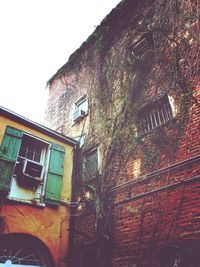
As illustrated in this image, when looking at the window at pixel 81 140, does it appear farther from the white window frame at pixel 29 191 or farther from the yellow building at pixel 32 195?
the white window frame at pixel 29 191

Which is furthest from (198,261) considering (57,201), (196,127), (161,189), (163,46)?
(163,46)

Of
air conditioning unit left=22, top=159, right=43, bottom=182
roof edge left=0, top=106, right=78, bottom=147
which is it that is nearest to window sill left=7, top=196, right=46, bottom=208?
air conditioning unit left=22, top=159, right=43, bottom=182

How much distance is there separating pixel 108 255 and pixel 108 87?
5755 mm

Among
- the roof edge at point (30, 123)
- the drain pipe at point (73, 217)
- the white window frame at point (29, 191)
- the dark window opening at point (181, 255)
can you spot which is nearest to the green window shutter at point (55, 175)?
the white window frame at point (29, 191)

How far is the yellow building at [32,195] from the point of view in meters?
7.21

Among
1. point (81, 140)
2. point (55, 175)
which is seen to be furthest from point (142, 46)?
point (55, 175)

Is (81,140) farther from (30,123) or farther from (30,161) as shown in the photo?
(30,161)

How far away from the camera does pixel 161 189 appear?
633 centimetres

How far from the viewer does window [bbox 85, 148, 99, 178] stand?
8998 millimetres

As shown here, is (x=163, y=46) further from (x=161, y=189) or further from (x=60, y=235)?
(x=60, y=235)

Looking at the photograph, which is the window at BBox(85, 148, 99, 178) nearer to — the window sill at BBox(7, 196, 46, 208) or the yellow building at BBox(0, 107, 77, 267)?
the yellow building at BBox(0, 107, 77, 267)

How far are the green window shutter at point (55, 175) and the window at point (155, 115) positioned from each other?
10.2ft

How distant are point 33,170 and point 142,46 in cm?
581

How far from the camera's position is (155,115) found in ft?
25.5
